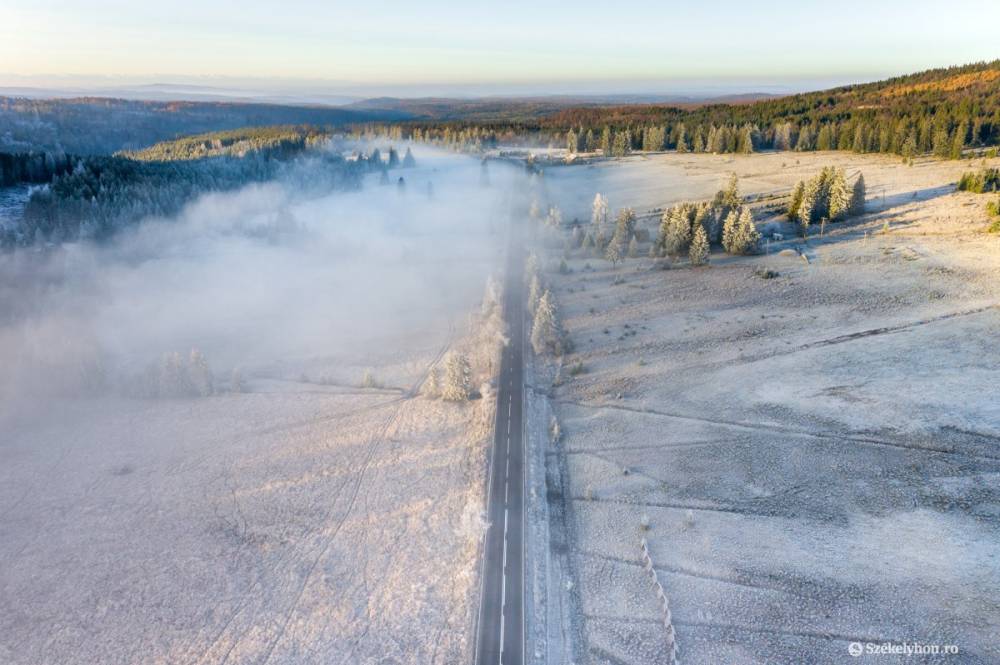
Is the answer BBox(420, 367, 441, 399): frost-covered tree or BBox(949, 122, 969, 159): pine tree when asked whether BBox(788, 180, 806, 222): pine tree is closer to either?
BBox(949, 122, 969, 159): pine tree

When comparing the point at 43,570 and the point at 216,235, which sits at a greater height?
the point at 216,235

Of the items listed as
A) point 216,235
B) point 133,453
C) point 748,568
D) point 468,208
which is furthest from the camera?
point 468,208

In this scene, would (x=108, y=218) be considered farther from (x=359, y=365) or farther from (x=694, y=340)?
(x=694, y=340)

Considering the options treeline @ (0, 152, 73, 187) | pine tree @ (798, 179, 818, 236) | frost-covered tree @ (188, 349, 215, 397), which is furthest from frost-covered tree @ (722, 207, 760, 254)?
treeline @ (0, 152, 73, 187)

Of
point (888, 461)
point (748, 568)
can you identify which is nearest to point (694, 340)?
point (888, 461)

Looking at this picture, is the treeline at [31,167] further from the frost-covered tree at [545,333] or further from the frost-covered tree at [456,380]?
the frost-covered tree at [545,333]

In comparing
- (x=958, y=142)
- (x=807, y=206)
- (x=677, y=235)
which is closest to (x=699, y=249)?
(x=677, y=235)

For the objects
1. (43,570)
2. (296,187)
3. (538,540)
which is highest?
(296,187)
